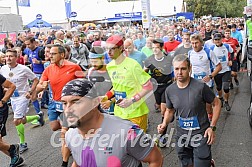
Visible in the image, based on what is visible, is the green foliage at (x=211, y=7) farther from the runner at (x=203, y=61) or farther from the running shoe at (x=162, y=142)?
the running shoe at (x=162, y=142)

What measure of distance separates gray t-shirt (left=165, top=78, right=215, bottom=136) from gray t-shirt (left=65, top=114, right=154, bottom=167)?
1.43 meters

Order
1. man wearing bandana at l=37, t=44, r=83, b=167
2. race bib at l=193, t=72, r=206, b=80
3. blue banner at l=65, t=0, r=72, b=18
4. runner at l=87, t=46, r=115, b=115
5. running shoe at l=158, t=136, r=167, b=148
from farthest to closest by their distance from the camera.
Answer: blue banner at l=65, t=0, r=72, b=18 → race bib at l=193, t=72, r=206, b=80 → running shoe at l=158, t=136, r=167, b=148 → man wearing bandana at l=37, t=44, r=83, b=167 → runner at l=87, t=46, r=115, b=115

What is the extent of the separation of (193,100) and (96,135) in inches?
64.8

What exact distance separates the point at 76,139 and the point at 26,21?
3309 centimetres

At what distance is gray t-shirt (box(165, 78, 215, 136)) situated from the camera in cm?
360

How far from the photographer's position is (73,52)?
364 inches

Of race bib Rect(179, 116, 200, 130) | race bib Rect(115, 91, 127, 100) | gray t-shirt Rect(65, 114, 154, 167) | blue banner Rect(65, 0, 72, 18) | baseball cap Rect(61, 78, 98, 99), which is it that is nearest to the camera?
baseball cap Rect(61, 78, 98, 99)

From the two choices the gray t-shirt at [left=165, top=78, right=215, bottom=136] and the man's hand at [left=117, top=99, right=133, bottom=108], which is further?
the man's hand at [left=117, top=99, right=133, bottom=108]

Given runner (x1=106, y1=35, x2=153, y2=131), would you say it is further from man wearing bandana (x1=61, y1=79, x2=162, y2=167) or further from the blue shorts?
man wearing bandana (x1=61, y1=79, x2=162, y2=167)

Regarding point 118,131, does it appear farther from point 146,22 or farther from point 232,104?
point 146,22

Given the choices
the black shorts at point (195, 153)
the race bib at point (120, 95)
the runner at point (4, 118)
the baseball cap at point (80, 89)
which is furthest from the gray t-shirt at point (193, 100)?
the runner at point (4, 118)

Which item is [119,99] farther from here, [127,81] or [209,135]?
[209,135]

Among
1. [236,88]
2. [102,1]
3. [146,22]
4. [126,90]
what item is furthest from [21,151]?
[102,1]

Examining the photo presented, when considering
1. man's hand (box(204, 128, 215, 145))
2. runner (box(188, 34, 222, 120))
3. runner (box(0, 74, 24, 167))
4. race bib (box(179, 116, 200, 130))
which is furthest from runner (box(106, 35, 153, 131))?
runner (box(188, 34, 222, 120))
